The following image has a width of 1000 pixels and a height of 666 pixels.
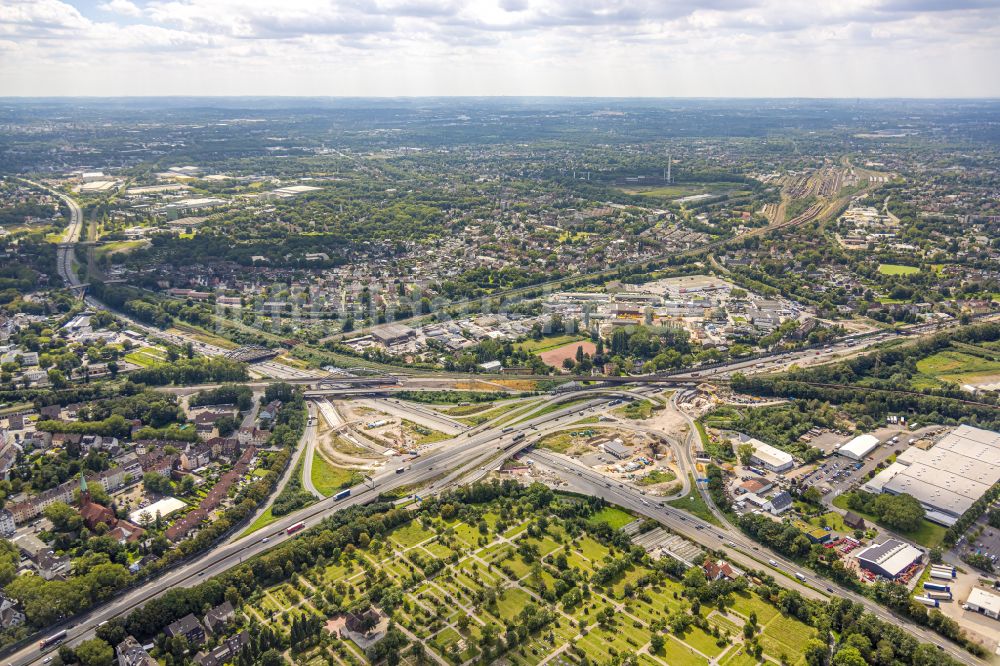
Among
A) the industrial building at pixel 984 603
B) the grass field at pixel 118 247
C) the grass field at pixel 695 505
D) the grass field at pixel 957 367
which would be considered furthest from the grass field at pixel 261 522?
the grass field at pixel 118 247

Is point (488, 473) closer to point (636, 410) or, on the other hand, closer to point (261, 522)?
point (261, 522)

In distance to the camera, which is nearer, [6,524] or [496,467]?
[6,524]

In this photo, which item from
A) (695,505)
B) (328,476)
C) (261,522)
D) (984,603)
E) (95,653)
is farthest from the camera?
(328,476)

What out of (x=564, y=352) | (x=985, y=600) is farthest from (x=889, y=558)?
(x=564, y=352)

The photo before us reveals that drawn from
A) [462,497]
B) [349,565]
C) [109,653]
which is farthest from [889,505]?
[109,653]

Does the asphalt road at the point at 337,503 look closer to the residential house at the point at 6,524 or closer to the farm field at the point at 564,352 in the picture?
the farm field at the point at 564,352
